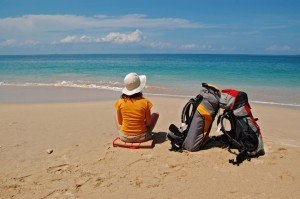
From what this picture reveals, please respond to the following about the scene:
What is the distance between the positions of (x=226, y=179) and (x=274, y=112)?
5.55 meters

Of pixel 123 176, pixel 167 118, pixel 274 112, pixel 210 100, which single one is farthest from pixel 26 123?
pixel 274 112

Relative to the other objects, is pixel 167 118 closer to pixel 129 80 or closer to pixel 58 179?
pixel 129 80

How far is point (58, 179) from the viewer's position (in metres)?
4.25

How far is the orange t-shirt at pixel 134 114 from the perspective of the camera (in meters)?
5.25

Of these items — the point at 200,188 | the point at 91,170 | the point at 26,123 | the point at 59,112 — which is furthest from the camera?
the point at 59,112

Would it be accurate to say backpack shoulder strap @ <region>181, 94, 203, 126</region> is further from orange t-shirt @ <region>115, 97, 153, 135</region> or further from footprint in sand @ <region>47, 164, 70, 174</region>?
footprint in sand @ <region>47, 164, 70, 174</region>

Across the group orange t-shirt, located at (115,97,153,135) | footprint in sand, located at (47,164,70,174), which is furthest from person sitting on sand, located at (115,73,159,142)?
footprint in sand, located at (47,164,70,174)

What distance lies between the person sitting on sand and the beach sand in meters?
0.29

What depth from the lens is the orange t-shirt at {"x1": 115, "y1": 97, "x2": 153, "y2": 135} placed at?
525 centimetres

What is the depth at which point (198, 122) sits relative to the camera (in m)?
5.07

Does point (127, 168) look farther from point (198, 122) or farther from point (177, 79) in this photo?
point (177, 79)

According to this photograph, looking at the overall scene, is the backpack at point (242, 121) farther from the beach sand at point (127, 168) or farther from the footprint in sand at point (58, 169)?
the footprint in sand at point (58, 169)

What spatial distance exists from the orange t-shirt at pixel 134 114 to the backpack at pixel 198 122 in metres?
0.53

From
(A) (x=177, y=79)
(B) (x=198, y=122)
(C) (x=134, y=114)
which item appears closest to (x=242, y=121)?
(B) (x=198, y=122)
